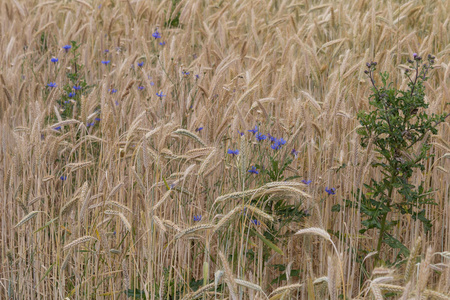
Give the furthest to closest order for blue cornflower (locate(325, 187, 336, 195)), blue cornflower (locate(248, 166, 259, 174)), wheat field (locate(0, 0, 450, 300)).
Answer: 1. blue cornflower (locate(325, 187, 336, 195))
2. blue cornflower (locate(248, 166, 259, 174))
3. wheat field (locate(0, 0, 450, 300))

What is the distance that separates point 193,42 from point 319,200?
7.56 feet

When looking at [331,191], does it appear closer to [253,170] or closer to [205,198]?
[253,170]

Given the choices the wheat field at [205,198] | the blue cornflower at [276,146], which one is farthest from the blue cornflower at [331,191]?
the blue cornflower at [276,146]

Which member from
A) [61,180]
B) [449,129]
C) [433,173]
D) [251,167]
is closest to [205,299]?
[251,167]

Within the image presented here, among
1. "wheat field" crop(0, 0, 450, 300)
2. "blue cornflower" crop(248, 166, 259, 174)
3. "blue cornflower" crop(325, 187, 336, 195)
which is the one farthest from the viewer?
"blue cornflower" crop(325, 187, 336, 195)

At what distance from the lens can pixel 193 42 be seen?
4453 mm

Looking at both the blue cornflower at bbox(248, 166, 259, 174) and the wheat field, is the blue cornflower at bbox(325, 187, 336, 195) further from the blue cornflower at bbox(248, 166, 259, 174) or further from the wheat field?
the blue cornflower at bbox(248, 166, 259, 174)

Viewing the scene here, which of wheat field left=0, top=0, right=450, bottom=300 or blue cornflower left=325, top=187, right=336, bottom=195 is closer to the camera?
wheat field left=0, top=0, right=450, bottom=300

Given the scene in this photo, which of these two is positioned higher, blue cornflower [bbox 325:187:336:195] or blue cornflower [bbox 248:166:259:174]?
blue cornflower [bbox 248:166:259:174]

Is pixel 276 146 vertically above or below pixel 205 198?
above

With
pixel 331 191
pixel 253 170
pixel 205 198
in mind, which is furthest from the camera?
pixel 205 198

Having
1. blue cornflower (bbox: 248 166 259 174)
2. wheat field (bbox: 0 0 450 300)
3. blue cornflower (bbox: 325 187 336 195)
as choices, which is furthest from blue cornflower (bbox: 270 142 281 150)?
blue cornflower (bbox: 325 187 336 195)

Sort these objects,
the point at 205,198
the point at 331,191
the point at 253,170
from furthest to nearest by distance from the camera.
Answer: the point at 205,198 → the point at 331,191 → the point at 253,170

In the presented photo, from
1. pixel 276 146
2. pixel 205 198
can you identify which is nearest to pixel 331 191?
pixel 276 146
